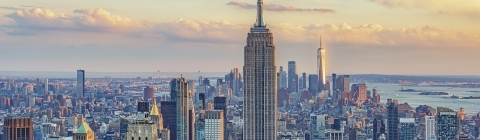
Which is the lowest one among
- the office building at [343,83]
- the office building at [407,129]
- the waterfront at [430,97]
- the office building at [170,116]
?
the office building at [407,129]

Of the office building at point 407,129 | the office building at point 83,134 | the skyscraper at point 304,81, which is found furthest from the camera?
the skyscraper at point 304,81

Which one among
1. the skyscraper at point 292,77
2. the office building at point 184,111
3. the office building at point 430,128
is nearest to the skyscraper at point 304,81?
the skyscraper at point 292,77

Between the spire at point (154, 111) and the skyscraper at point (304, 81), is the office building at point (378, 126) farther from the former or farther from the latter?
the spire at point (154, 111)

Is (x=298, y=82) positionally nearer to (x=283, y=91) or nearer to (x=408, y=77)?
(x=283, y=91)

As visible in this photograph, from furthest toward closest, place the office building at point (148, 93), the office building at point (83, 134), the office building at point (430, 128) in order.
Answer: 1. the office building at point (430, 128)
2. the office building at point (148, 93)
3. the office building at point (83, 134)

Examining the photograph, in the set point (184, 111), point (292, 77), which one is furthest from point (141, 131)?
point (184, 111)

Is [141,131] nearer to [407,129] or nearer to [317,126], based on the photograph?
[317,126]

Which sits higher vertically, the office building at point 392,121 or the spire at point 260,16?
the spire at point 260,16
